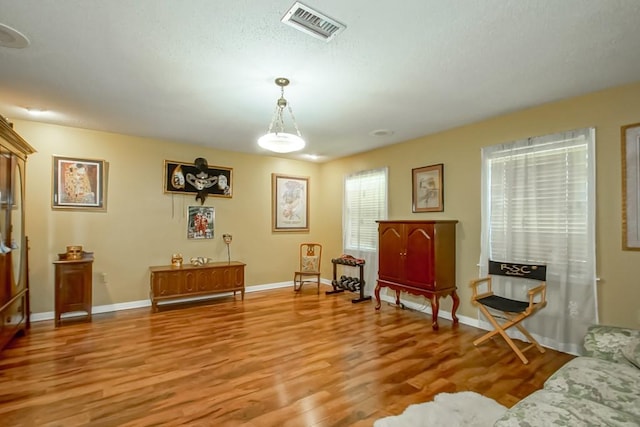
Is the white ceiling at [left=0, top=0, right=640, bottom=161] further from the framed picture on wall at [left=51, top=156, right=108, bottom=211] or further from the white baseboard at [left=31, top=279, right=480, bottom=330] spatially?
the white baseboard at [left=31, top=279, right=480, bottom=330]

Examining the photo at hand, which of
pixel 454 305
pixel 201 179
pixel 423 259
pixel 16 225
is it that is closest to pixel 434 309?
pixel 454 305

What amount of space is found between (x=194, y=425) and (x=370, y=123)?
11.8 ft

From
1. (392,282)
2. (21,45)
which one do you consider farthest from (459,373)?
(21,45)

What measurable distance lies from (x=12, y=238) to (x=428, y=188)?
5098 mm

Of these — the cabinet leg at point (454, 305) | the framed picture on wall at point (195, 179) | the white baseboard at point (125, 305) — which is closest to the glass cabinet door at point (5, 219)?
the white baseboard at point (125, 305)

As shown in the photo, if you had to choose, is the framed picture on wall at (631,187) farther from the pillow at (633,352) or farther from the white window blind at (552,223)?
the pillow at (633,352)

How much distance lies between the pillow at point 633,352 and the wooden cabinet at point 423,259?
1.91 meters

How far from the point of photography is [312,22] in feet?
6.58

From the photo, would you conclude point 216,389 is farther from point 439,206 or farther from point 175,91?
point 439,206

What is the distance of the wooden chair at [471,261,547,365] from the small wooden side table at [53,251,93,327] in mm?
4784

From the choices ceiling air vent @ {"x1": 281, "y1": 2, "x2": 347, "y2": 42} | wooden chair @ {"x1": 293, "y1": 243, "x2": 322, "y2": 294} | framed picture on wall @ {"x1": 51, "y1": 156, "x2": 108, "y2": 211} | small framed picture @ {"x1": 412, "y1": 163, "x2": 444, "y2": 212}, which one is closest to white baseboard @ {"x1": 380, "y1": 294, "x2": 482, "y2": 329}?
wooden chair @ {"x1": 293, "y1": 243, "x2": 322, "y2": 294}

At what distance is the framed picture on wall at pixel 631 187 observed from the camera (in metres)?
2.80

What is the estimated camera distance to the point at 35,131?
413 cm

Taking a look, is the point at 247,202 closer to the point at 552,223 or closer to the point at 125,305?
the point at 125,305
